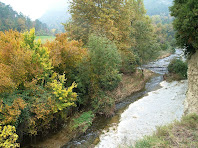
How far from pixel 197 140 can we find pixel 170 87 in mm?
14373

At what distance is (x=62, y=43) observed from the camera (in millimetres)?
14945

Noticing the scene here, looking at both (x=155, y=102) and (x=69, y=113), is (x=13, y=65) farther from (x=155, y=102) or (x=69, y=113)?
(x=155, y=102)

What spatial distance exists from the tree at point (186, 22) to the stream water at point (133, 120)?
18.8 feet

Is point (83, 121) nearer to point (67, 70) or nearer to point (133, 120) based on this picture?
point (133, 120)

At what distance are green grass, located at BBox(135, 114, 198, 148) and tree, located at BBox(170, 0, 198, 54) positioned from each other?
5.18 m

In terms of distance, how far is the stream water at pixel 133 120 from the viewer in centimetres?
1073

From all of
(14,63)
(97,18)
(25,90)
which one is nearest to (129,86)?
(97,18)

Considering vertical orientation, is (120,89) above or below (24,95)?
below

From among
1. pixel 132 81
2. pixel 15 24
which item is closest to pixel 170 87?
pixel 132 81

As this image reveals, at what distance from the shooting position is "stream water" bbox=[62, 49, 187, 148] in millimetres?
10734

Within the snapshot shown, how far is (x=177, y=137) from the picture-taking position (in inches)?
278

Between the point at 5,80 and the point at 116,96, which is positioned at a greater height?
the point at 5,80

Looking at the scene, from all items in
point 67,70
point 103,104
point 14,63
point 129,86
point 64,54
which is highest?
point 64,54

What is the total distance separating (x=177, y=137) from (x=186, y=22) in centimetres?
685
